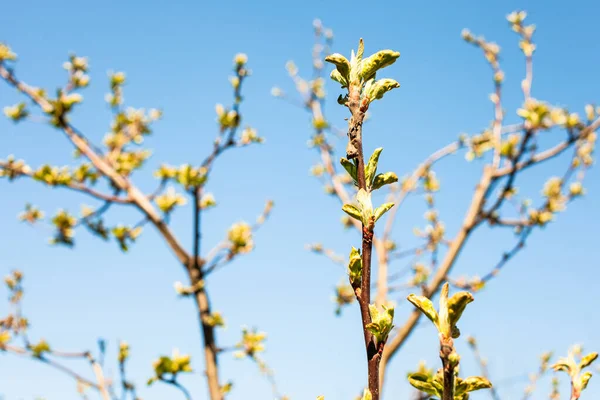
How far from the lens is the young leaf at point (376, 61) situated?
3.75ft

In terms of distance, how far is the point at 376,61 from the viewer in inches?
45.3

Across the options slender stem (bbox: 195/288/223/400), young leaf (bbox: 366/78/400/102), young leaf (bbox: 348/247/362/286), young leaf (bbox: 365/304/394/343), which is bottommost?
young leaf (bbox: 365/304/394/343)

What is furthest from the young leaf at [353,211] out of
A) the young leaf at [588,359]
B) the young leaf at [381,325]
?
the young leaf at [588,359]

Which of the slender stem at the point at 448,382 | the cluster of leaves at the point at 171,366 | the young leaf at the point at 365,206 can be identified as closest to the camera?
the slender stem at the point at 448,382

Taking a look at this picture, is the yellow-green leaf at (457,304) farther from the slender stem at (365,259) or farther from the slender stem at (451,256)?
the slender stem at (451,256)

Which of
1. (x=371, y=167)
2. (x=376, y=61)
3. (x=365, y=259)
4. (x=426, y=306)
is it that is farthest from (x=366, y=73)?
(x=426, y=306)

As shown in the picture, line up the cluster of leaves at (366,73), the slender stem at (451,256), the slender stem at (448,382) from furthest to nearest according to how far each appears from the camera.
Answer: the slender stem at (451,256), the cluster of leaves at (366,73), the slender stem at (448,382)

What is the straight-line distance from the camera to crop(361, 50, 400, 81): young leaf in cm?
114

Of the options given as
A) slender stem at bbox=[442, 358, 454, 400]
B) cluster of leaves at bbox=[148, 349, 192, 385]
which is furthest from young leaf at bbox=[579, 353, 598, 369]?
cluster of leaves at bbox=[148, 349, 192, 385]

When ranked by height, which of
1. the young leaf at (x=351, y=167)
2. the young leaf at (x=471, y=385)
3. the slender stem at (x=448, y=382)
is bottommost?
the slender stem at (x=448, y=382)

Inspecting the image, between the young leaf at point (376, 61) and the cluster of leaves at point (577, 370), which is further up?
the young leaf at point (376, 61)

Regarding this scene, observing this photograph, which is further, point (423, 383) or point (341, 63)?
point (341, 63)

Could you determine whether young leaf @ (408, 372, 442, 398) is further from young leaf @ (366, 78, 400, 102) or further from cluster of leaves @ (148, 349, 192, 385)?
cluster of leaves @ (148, 349, 192, 385)

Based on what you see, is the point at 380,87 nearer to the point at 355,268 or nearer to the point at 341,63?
the point at 341,63
